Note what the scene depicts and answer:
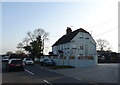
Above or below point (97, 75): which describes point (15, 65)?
above

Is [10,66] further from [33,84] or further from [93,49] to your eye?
[93,49]

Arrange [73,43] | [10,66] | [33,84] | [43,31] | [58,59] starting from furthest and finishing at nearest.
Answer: [43,31]
[73,43]
[58,59]
[10,66]
[33,84]

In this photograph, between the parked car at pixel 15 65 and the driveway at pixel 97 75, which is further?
the parked car at pixel 15 65

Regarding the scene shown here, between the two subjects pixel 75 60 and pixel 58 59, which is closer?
pixel 75 60

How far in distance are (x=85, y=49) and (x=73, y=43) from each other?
12.5ft

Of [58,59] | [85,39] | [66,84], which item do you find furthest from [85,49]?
[66,84]

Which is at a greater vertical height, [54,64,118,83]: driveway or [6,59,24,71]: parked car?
[6,59,24,71]: parked car

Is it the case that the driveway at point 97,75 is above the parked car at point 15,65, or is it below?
below

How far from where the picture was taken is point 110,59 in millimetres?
51406

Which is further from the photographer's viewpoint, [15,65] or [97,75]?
[15,65]

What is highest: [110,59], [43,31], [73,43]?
[43,31]

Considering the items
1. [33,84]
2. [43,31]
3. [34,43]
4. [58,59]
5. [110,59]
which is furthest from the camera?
[43,31]

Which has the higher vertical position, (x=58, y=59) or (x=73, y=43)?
(x=73, y=43)

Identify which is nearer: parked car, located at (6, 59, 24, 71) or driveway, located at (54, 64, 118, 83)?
driveway, located at (54, 64, 118, 83)
